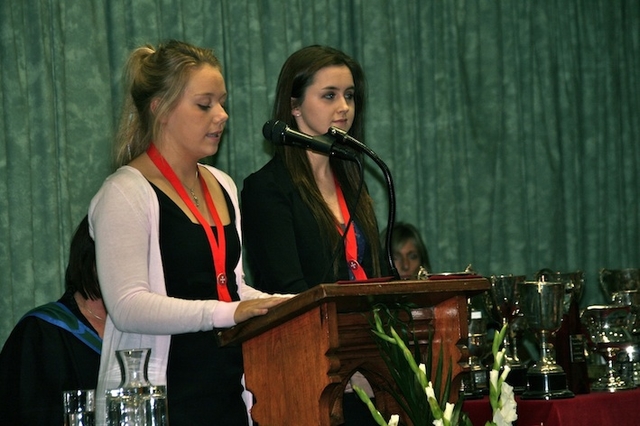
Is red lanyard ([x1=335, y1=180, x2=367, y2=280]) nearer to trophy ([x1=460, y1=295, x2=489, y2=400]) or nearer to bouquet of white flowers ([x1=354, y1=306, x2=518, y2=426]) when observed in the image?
trophy ([x1=460, y1=295, x2=489, y2=400])

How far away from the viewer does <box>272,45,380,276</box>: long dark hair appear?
2812 mm

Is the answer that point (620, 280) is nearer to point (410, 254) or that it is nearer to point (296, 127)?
point (410, 254)

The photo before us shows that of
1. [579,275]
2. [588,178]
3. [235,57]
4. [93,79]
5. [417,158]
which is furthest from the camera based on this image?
[588,178]

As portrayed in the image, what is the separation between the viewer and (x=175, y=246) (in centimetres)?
241

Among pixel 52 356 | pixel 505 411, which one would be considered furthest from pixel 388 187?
pixel 52 356

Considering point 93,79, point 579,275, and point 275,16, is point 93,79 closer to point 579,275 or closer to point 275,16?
point 275,16

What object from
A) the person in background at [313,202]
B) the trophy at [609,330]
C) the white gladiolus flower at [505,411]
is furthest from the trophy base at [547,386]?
the white gladiolus flower at [505,411]

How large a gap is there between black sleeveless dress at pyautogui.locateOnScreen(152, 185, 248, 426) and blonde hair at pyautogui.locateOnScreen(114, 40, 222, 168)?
0.25 m

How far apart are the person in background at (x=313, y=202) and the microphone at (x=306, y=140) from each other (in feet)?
0.70

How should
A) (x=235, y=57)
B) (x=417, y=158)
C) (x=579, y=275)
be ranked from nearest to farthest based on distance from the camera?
1. (x=579, y=275)
2. (x=235, y=57)
3. (x=417, y=158)

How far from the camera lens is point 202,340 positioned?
2408 millimetres

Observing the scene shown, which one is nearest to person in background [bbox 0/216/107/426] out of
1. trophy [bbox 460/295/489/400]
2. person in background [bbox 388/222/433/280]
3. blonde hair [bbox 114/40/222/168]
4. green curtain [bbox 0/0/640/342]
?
blonde hair [bbox 114/40/222/168]

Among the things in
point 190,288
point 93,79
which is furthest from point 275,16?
point 190,288

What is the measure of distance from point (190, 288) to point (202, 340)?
0.12 meters
